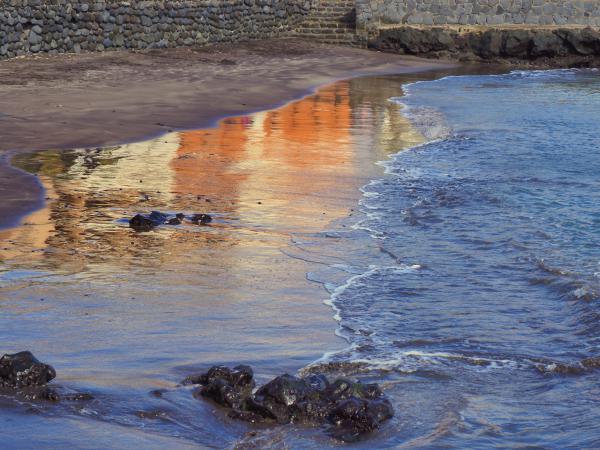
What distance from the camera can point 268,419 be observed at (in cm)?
476

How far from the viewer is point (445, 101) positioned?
21.5m

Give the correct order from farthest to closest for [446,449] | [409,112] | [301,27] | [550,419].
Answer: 1. [301,27]
2. [409,112]
3. [550,419]
4. [446,449]

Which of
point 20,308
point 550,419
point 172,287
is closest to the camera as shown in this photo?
point 550,419

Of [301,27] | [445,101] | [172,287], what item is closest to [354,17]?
[301,27]

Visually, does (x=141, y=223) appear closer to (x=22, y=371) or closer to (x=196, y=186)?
(x=196, y=186)

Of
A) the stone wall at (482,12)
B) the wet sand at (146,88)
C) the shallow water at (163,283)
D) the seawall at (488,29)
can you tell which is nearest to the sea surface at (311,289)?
the shallow water at (163,283)

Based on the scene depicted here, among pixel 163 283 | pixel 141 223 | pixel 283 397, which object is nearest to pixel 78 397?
pixel 283 397

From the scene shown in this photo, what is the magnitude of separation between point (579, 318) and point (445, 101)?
49.6ft

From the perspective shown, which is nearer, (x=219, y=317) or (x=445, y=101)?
(x=219, y=317)

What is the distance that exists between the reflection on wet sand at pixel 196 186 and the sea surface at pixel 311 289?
36mm

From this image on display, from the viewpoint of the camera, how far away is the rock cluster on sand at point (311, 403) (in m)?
4.73

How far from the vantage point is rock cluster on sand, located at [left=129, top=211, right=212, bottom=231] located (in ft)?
28.6

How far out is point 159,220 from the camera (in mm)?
8922

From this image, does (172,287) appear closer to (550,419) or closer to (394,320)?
(394,320)
